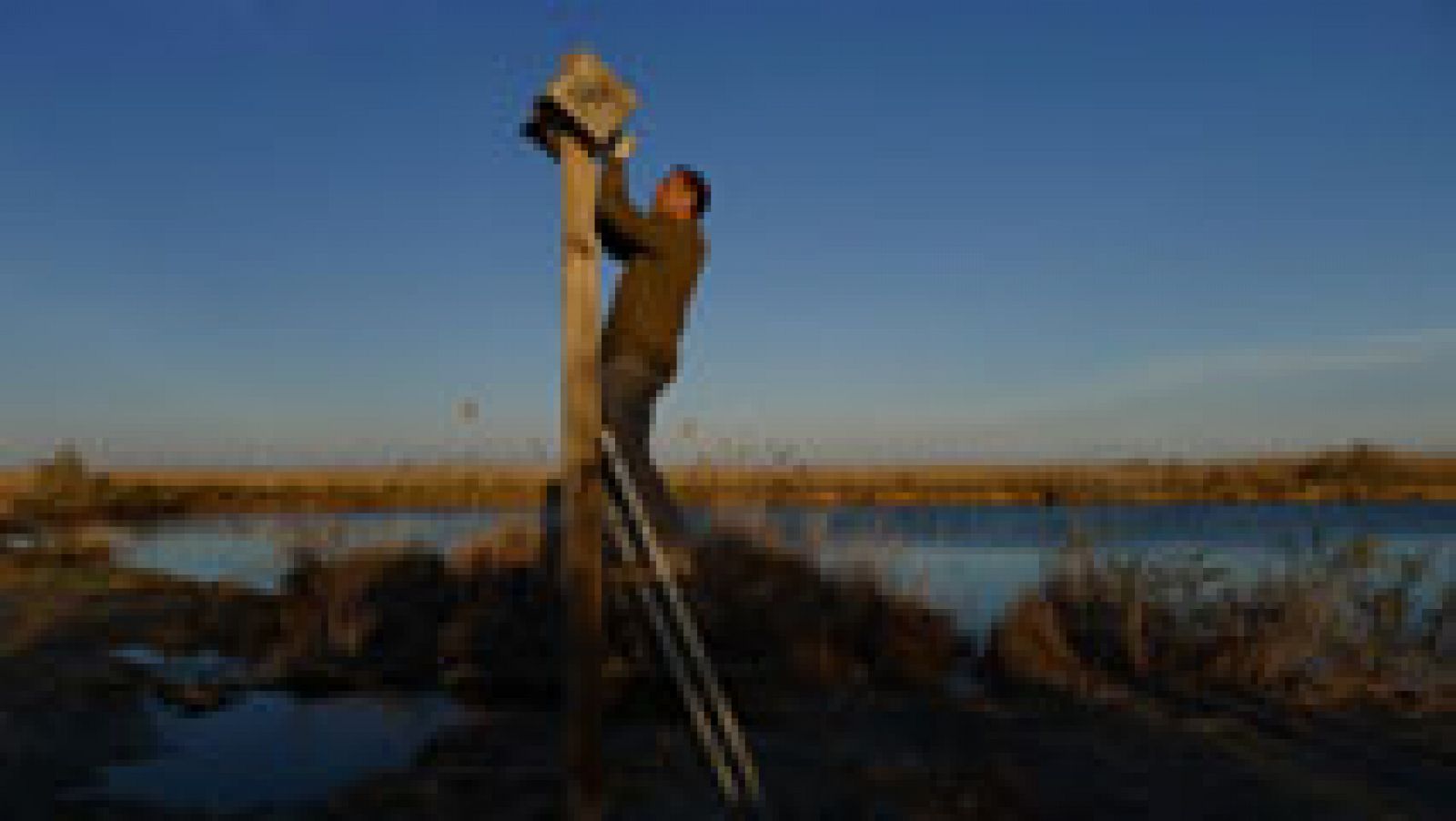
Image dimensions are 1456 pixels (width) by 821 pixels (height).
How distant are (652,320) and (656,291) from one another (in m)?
0.15

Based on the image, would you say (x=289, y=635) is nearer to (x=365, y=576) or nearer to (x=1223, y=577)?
(x=365, y=576)

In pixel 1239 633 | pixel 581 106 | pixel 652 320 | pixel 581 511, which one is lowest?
pixel 1239 633

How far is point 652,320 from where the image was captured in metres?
5.67

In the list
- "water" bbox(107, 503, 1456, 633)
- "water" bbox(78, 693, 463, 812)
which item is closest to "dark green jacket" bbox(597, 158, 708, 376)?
"water" bbox(78, 693, 463, 812)

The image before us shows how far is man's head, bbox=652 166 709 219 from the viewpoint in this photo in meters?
5.77

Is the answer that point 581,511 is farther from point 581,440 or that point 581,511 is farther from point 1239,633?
point 1239,633

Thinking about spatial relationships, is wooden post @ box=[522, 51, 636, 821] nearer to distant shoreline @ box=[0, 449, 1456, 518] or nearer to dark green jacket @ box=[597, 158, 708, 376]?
dark green jacket @ box=[597, 158, 708, 376]

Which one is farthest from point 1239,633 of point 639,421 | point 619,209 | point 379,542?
point 379,542

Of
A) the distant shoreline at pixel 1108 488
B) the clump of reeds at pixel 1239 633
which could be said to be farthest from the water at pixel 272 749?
the distant shoreline at pixel 1108 488

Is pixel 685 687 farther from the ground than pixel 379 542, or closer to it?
closer to it

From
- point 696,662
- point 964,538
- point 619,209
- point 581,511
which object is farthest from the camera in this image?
point 964,538

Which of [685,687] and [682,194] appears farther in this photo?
[682,194]

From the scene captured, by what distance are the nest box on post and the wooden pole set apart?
75mm

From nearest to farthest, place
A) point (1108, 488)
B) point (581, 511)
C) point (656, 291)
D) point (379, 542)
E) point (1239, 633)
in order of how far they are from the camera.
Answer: point (581, 511) → point (656, 291) → point (1239, 633) → point (379, 542) → point (1108, 488)
